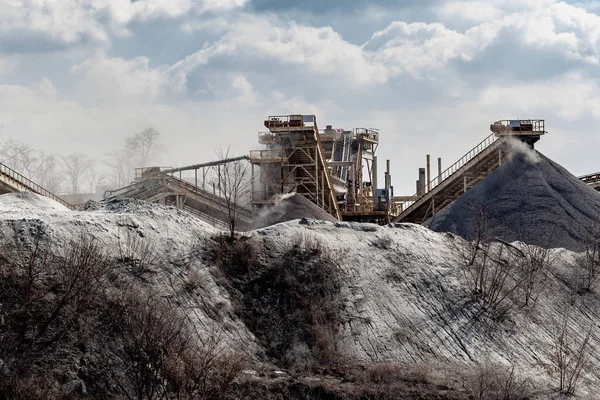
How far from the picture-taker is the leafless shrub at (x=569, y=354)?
30828 millimetres

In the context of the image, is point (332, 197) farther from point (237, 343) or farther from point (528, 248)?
point (237, 343)

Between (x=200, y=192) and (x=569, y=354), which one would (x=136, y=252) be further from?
(x=200, y=192)

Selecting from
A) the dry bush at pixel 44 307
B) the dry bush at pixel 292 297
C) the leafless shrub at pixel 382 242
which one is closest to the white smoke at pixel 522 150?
the leafless shrub at pixel 382 242

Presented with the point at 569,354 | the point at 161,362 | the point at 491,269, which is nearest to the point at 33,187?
the point at 491,269

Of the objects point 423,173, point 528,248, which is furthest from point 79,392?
point 423,173

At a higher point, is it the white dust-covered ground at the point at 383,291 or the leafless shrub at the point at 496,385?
the white dust-covered ground at the point at 383,291

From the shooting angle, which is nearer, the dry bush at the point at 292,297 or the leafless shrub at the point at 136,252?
the dry bush at the point at 292,297

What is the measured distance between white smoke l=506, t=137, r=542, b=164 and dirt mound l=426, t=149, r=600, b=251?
74mm

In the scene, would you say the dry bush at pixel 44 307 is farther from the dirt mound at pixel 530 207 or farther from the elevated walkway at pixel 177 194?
the elevated walkway at pixel 177 194

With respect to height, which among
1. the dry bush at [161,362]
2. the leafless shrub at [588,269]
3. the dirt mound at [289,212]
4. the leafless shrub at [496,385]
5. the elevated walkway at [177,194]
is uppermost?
the elevated walkway at [177,194]

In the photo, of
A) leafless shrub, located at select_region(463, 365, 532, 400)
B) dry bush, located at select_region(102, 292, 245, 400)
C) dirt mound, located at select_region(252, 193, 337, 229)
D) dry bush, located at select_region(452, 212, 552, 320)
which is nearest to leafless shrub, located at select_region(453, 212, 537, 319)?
dry bush, located at select_region(452, 212, 552, 320)

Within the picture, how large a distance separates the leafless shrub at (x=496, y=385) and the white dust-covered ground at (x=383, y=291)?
29.5 inches

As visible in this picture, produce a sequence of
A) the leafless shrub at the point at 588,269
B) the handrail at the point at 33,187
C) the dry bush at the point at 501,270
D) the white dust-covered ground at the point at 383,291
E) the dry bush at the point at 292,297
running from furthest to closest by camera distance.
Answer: the handrail at the point at 33,187 → the leafless shrub at the point at 588,269 → the dry bush at the point at 501,270 → the white dust-covered ground at the point at 383,291 → the dry bush at the point at 292,297

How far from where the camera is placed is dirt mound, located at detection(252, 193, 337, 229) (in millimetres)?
48250
